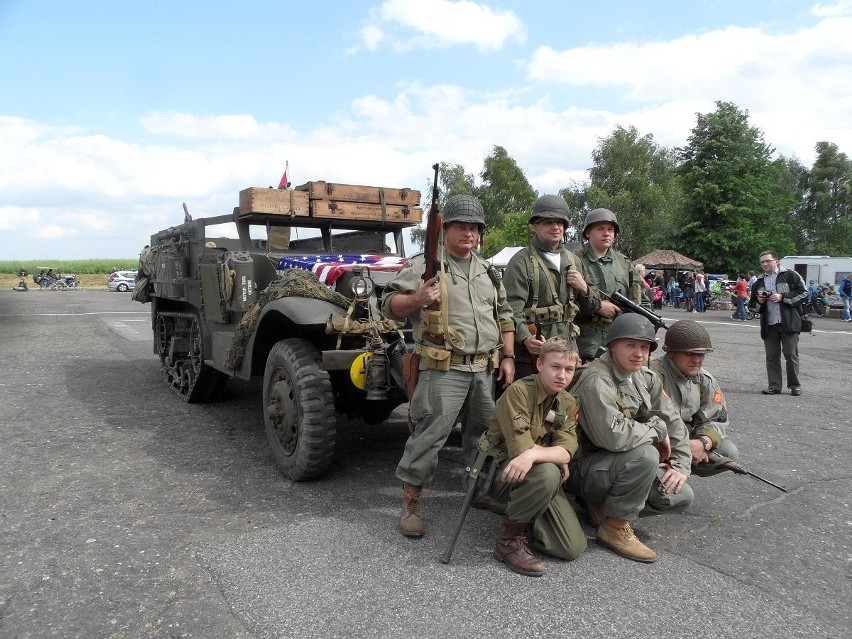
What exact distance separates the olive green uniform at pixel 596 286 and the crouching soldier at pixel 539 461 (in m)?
1.19

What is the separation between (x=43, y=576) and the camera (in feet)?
10.5

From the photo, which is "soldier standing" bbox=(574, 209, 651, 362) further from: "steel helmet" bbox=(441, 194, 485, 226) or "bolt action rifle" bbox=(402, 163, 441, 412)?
"bolt action rifle" bbox=(402, 163, 441, 412)

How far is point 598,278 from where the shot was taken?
15.2 feet

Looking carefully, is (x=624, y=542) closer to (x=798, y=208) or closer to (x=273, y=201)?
(x=273, y=201)

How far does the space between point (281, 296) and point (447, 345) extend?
1580 millimetres

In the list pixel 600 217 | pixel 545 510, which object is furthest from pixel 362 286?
pixel 545 510

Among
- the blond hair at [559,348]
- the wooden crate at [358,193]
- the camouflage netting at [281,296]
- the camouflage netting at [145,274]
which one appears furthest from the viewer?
the camouflage netting at [145,274]

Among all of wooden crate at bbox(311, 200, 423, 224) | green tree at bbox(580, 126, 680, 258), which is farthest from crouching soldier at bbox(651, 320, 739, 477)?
green tree at bbox(580, 126, 680, 258)

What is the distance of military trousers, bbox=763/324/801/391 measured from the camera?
7898 mm

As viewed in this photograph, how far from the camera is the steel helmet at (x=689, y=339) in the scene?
3.87 meters

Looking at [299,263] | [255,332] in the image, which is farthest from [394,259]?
[255,332]

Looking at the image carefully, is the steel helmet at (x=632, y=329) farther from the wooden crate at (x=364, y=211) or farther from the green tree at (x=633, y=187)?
the green tree at (x=633, y=187)

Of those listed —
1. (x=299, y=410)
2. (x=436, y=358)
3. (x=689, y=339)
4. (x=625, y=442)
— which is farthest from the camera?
(x=299, y=410)

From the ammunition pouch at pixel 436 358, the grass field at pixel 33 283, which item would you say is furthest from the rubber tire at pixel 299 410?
the grass field at pixel 33 283
